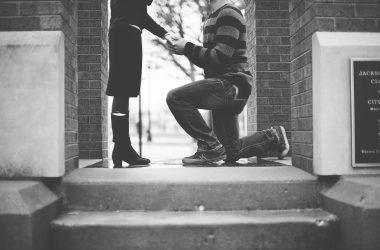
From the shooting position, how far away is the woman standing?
133 inches

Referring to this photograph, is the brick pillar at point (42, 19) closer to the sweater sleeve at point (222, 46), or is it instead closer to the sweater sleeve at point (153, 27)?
the sweater sleeve at point (153, 27)

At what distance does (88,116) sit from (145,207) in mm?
2604

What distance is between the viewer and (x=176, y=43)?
139 inches

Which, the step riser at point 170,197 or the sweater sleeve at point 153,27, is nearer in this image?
the step riser at point 170,197

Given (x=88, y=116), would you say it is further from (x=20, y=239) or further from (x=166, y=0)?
(x=166, y=0)

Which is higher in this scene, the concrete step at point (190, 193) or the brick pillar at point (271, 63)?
the brick pillar at point (271, 63)

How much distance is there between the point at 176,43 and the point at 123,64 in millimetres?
566

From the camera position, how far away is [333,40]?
2.66 m

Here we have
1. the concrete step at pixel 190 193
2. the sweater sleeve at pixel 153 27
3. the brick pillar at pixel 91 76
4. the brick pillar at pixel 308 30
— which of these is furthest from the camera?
the brick pillar at pixel 91 76

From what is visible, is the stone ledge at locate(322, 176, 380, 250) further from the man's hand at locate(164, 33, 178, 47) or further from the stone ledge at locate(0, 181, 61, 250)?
the man's hand at locate(164, 33, 178, 47)

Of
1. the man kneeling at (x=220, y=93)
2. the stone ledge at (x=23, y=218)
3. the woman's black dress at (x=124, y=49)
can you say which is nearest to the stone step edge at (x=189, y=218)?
the stone ledge at (x=23, y=218)

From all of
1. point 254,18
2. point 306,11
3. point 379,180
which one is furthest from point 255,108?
point 379,180

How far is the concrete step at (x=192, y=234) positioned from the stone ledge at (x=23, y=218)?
0.12 m

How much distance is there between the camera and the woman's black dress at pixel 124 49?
3.37 m
